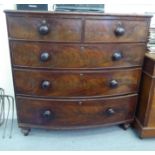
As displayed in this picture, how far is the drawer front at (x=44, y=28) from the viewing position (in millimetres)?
1227

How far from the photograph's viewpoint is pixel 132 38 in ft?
4.48

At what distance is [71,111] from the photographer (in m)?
1.49

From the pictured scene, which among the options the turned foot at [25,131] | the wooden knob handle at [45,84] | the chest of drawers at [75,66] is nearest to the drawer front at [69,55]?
the chest of drawers at [75,66]

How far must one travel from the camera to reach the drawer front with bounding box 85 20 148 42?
4.17 feet

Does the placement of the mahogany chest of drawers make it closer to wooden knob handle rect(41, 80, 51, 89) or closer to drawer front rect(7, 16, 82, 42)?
drawer front rect(7, 16, 82, 42)

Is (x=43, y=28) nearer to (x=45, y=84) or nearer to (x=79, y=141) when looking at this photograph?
(x=45, y=84)

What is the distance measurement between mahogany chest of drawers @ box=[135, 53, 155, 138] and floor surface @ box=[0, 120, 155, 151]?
101 millimetres

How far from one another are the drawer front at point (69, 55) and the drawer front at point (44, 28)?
47 mm

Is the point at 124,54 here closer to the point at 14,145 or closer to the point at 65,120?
the point at 65,120

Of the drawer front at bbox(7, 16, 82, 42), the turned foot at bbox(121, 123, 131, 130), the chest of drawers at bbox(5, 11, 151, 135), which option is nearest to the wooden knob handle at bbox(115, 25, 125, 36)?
the chest of drawers at bbox(5, 11, 151, 135)

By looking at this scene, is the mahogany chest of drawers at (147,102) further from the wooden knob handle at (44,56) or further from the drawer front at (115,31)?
Result: the wooden knob handle at (44,56)

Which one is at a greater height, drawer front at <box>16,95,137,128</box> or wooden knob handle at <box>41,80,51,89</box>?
wooden knob handle at <box>41,80,51,89</box>

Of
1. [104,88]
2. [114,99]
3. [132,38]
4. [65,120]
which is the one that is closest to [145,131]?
[114,99]

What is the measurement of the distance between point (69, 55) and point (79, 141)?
74 centimetres
